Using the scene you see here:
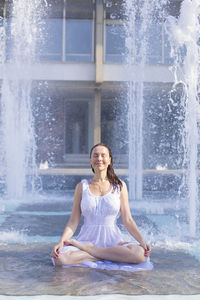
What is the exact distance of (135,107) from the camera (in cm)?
1100

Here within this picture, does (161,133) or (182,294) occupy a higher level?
(161,133)

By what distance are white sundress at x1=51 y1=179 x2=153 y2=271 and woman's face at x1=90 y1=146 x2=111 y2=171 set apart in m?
0.18

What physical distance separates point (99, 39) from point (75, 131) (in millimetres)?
4632

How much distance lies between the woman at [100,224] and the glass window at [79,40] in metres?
14.0

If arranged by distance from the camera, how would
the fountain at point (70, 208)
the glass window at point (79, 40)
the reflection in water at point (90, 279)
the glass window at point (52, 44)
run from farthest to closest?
the glass window at point (79, 40)
the glass window at point (52, 44)
the fountain at point (70, 208)
the reflection in water at point (90, 279)

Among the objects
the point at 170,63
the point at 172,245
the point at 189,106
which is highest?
the point at 170,63

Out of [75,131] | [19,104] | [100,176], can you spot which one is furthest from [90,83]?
[100,176]

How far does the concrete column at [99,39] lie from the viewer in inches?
605

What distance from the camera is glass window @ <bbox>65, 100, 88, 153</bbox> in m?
18.6

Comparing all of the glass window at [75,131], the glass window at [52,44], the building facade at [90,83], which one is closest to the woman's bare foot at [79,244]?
the building facade at [90,83]

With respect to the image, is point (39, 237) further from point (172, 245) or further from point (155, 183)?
point (155, 183)

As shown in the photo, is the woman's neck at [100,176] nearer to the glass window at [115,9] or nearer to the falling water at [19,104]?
the falling water at [19,104]

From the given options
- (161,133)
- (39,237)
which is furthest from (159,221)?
(161,133)

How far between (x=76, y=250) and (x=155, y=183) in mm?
7966
